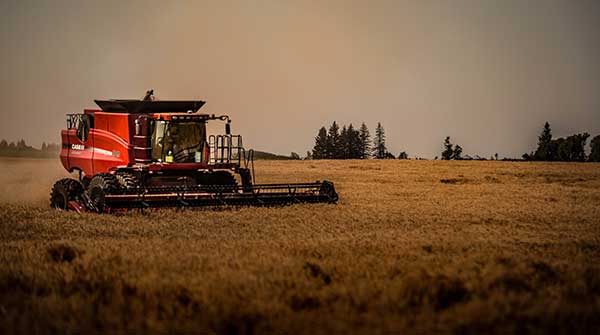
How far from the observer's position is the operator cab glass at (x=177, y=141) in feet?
71.4

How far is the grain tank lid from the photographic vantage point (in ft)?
72.8

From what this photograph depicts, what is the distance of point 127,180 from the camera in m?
20.9

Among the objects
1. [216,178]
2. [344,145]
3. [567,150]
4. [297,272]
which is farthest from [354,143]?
[297,272]

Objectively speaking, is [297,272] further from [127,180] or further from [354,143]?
[354,143]

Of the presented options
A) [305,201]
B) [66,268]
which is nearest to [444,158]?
[305,201]

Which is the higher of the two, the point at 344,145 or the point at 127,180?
the point at 344,145

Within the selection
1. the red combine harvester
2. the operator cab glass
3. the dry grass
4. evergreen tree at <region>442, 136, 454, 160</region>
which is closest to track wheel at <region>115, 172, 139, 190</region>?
the red combine harvester

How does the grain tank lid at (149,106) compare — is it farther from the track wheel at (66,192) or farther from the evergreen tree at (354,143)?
the evergreen tree at (354,143)

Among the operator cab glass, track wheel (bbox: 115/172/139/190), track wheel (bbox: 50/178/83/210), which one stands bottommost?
track wheel (bbox: 50/178/83/210)

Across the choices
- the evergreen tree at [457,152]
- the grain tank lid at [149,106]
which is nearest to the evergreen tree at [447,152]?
the evergreen tree at [457,152]

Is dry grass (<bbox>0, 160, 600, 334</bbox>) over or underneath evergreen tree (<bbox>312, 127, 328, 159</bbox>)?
underneath

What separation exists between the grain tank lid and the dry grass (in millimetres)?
4411

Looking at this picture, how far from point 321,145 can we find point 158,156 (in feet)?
207

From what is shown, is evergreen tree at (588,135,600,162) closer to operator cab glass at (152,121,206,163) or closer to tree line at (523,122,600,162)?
tree line at (523,122,600,162)
